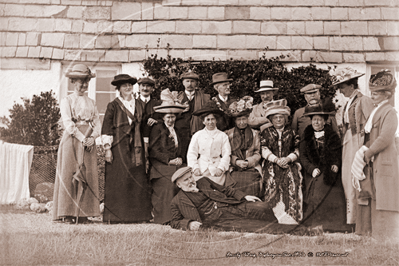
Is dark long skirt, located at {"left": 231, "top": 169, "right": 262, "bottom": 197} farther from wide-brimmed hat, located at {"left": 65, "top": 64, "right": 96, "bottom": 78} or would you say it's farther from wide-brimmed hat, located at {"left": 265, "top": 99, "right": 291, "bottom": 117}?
wide-brimmed hat, located at {"left": 65, "top": 64, "right": 96, "bottom": 78}

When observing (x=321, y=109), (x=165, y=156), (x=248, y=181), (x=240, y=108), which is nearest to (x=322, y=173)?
(x=321, y=109)

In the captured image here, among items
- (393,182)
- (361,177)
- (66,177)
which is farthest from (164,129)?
(393,182)

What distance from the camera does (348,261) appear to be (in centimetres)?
545

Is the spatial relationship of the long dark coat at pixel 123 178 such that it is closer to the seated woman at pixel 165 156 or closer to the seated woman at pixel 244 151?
the seated woman at pixel 165 156

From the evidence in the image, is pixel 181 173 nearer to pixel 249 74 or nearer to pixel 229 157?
pixel 229 157

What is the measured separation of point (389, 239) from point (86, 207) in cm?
375

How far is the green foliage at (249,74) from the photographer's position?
20.4 feet

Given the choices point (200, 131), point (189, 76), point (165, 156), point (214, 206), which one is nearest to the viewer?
point (214, 206)

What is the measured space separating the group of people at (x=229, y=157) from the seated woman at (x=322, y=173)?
0.01 m

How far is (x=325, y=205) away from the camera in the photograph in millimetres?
5945

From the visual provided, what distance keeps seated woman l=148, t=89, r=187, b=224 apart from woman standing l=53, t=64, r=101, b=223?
0.76 metres

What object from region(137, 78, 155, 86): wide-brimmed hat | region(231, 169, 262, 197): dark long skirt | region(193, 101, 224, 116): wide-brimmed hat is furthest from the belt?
region(231, 169, 262, 197): dark long skirt

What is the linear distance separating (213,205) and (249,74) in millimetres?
1785

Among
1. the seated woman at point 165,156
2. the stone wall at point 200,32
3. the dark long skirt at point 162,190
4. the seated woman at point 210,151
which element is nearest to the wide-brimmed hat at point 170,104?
the seated woman at point 165,156
